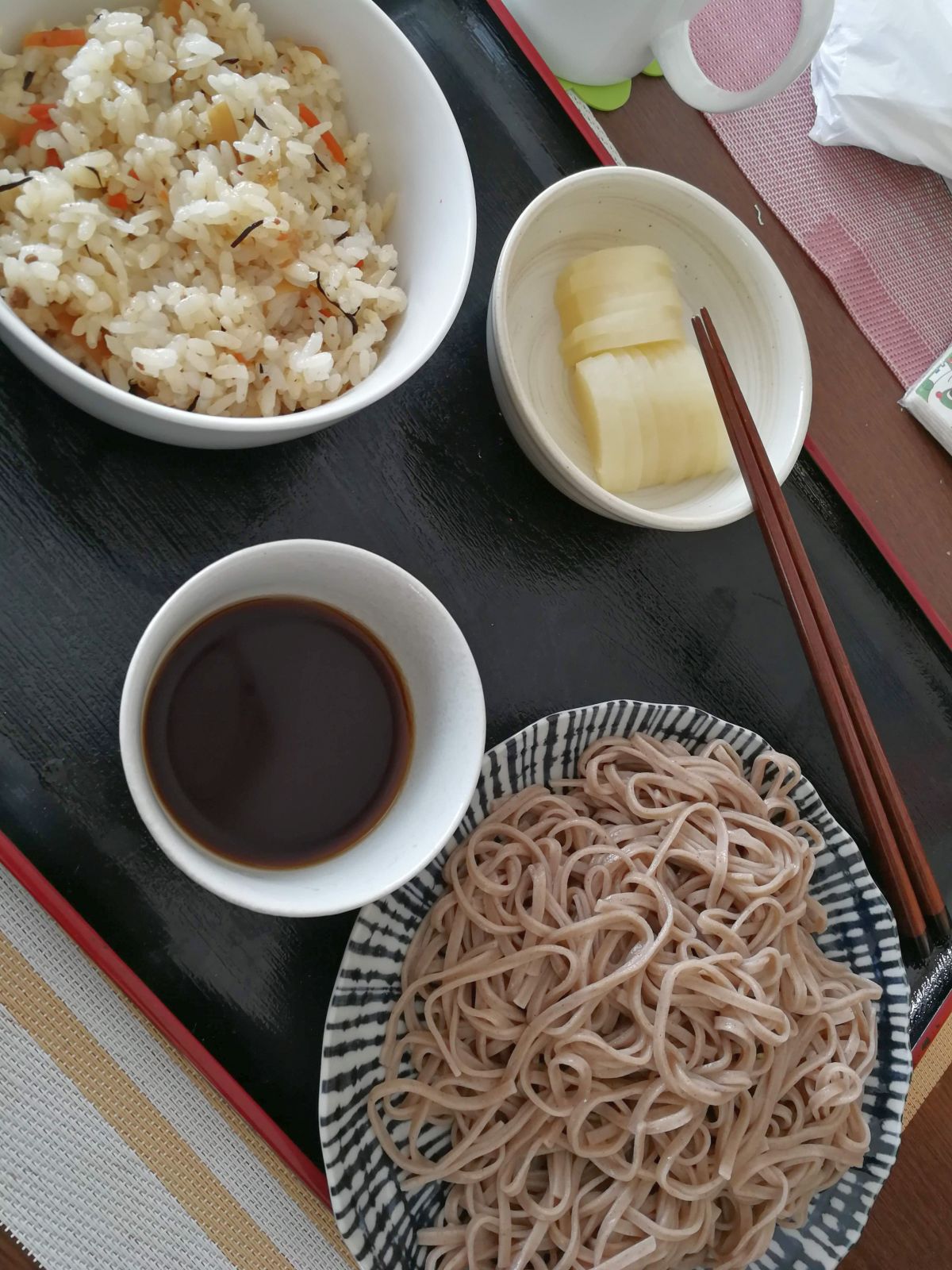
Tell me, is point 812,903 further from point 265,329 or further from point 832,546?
point 265,329

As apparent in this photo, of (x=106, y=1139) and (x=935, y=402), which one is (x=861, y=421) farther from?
(x=106, y=1139)

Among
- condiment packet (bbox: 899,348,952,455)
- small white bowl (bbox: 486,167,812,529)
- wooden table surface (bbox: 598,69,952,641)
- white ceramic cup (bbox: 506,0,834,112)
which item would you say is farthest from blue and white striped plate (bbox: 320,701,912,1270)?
white ceramic cup (bbox: 506,0,834,112)

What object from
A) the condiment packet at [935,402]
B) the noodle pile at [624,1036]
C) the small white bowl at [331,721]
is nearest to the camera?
the small white bowl at [331,721]

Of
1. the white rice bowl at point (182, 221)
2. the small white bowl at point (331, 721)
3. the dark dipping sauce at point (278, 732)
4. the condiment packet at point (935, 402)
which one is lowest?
the dark dipping sauce at point (278, 732)

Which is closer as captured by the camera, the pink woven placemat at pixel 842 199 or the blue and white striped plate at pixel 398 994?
the blue and white striped plate at pixel 398 994

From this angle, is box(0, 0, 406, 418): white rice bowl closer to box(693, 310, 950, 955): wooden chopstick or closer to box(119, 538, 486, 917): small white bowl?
box(119, 538, 486, 917): small white bowl

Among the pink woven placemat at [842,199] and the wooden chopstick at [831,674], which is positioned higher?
the pink woven placemat at [842,199]

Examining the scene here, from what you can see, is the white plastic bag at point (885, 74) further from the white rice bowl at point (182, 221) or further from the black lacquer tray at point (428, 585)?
the white rice bowl at point (182, 221)

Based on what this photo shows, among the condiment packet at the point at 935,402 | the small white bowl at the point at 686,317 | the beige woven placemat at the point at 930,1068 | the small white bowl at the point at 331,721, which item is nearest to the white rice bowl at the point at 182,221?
the small white bowl at the point at 331,721
